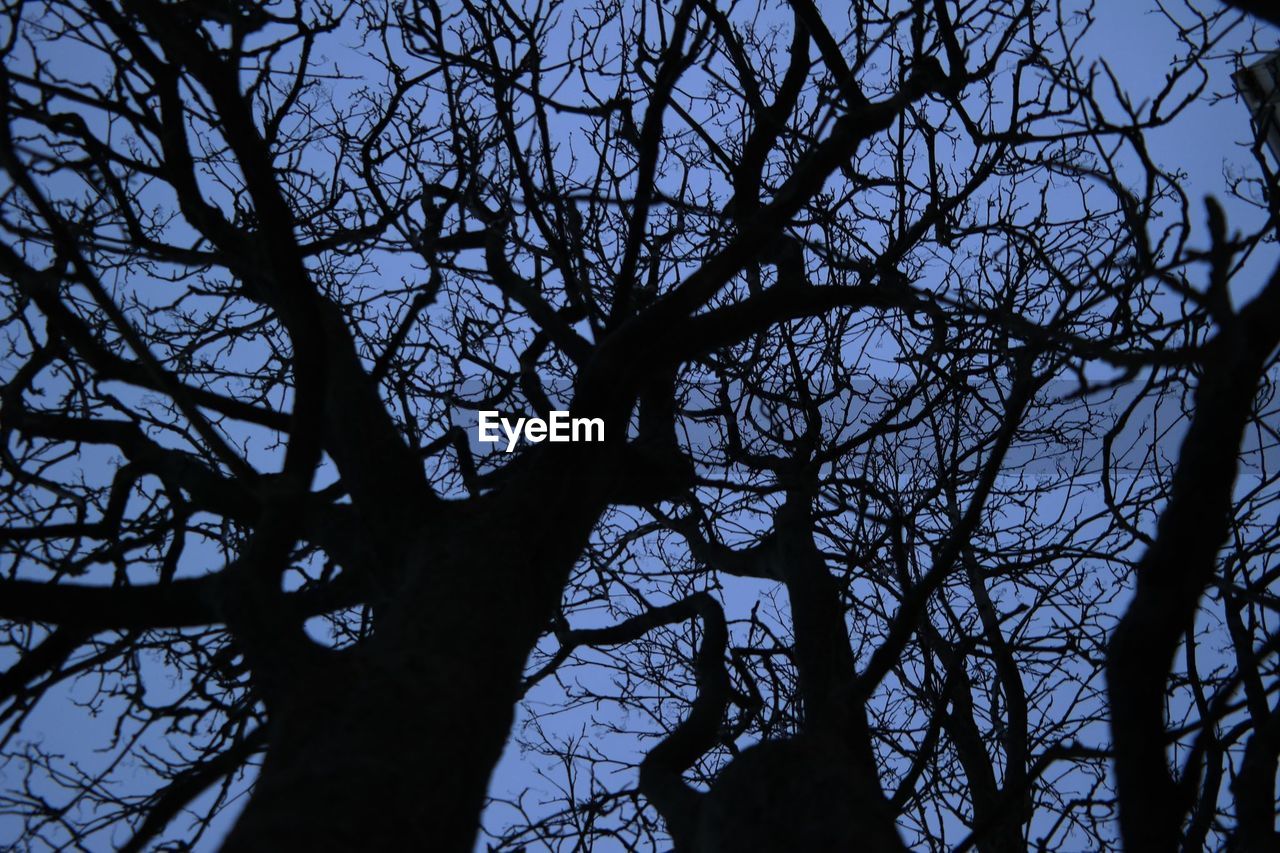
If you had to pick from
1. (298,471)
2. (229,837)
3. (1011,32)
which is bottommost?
(229,837)

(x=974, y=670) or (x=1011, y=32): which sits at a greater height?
(x=1011, y=32)

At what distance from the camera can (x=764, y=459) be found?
13.3ft

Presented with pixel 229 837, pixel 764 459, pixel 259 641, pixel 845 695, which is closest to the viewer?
pixel 229 837

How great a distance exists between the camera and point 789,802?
1.30 m

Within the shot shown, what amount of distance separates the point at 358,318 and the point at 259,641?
115 inches

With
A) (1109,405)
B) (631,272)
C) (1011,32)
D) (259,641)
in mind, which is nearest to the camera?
(259,641)

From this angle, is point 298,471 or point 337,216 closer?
point 298,471

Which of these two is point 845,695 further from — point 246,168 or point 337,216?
point 337,216

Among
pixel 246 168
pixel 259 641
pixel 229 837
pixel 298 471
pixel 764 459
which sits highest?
pixel 764 459

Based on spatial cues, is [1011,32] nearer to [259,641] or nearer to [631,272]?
[631,272]

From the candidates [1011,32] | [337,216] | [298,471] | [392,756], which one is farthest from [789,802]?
[337,216]

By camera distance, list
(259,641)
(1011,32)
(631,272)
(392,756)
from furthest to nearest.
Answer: (1011,32) → (631,272) → (259,641) → (392,756)

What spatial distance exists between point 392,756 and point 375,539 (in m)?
0.64

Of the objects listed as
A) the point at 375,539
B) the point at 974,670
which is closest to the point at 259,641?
the point at 375,539
